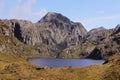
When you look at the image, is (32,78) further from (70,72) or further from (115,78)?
(115,78)

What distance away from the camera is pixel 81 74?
105438 mm

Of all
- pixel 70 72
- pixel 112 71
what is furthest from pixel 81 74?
pixel 112 71

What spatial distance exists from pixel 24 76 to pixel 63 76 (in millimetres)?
13710

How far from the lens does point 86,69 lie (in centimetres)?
10988

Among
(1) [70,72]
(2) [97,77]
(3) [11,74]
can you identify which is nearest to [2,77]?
(3) [11,74]

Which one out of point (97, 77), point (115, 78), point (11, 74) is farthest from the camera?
point (11, 74)

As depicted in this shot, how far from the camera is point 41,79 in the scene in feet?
316

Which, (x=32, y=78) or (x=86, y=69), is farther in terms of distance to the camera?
(x=86, y=69)

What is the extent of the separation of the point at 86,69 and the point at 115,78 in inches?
754

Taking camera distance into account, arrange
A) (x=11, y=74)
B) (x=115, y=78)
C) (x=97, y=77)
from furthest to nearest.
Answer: (x=11, y=74)
(x=97, y=77)
(x=115, y=78)

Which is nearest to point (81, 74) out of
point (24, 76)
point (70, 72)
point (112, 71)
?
point (70, 72)

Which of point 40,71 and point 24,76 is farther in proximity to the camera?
point 40,71

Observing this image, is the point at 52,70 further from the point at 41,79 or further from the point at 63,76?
the point at 41,79

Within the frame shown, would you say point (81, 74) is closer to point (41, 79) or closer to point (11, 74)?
point (41, 79)
